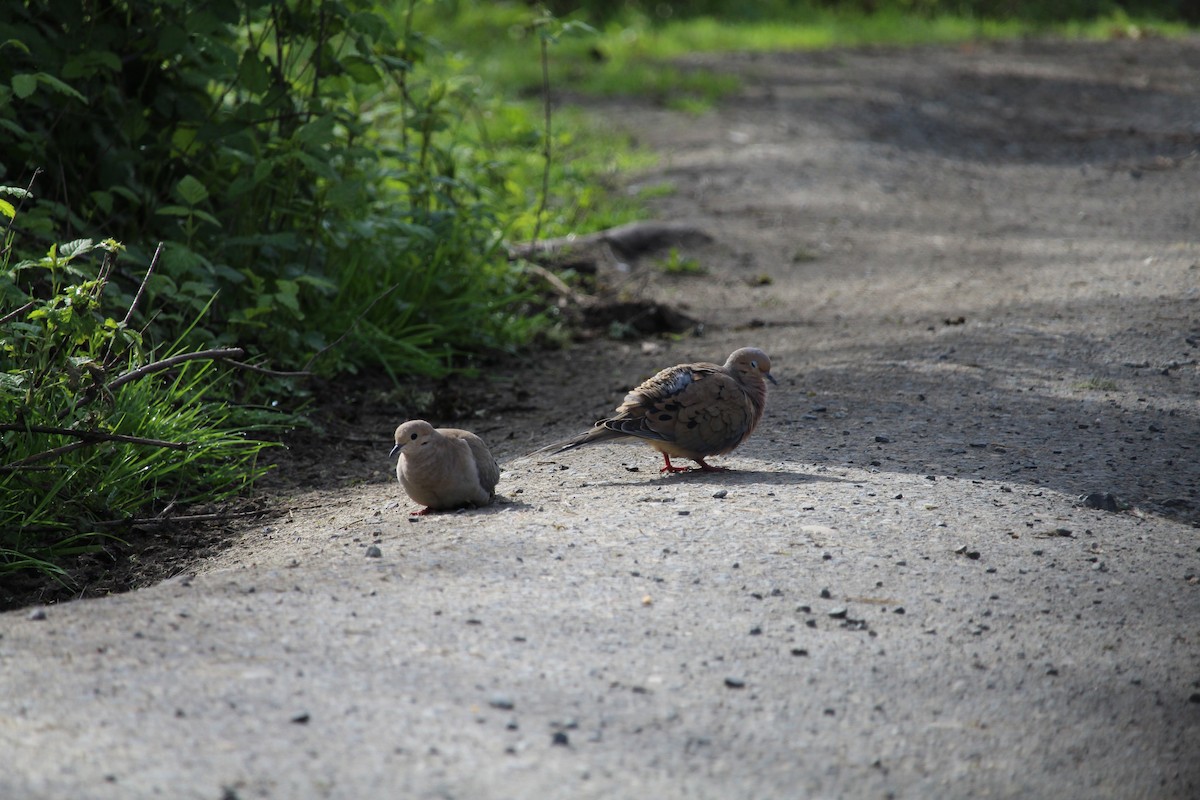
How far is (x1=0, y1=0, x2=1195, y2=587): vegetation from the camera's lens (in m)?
4.22

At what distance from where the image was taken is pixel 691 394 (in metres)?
4.49

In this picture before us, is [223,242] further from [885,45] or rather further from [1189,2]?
[1189,2]

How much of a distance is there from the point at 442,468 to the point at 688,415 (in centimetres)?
92

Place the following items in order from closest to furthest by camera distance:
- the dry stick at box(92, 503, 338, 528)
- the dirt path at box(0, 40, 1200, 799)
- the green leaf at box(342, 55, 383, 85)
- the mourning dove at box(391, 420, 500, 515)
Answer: the dirt path at box(0, 40, 1200, 799), the mourning dove at box(391, 420, 500, 515), the dry stick at box(92, 503, 338, 528), the green leaf at box(342, 55, 383, 85)

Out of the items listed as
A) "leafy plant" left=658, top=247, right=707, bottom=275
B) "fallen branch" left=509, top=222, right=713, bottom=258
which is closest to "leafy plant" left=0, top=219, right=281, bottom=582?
"fallen branch" left=509, top=222, right=713, bottom=258

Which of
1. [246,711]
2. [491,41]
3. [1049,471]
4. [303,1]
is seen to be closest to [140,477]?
[246,711]

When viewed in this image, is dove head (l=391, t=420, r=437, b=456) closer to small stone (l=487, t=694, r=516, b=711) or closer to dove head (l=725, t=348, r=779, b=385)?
dove head (l=725, t=348, r=779, b=385)

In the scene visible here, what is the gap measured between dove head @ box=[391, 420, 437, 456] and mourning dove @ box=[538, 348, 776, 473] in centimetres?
61

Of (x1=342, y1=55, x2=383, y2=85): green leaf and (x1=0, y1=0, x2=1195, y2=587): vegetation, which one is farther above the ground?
(x1=342, y1=55, x2=383, y2=85): green leaf

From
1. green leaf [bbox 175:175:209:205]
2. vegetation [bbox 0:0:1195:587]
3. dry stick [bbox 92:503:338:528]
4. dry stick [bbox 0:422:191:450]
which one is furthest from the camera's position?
green leaf [bbox 175:175:209:205]

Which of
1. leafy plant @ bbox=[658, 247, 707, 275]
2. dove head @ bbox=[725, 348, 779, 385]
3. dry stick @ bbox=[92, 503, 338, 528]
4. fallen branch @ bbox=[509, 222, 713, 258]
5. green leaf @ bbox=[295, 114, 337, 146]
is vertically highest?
green leaf @ bbox=[295, 114, 337, 146]

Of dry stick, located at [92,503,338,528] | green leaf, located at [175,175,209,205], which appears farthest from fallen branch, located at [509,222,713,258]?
dry stick, located at [92,503,338,528]

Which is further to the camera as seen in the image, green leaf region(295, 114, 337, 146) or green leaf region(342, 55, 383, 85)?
green leaf region(342, 55, 383, 85)

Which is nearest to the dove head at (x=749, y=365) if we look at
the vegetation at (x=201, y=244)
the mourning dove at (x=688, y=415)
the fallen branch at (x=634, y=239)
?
the mourning dove at (x=688, y=415)
